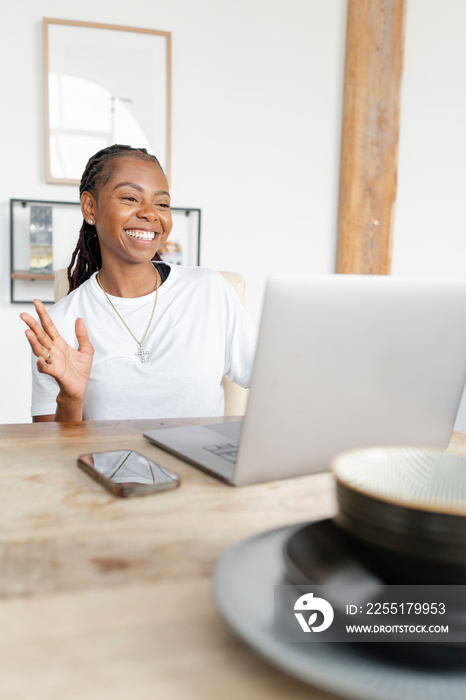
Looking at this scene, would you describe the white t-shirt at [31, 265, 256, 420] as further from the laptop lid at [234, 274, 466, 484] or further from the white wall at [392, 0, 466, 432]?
the white wall at [392, 0, 466, 432]

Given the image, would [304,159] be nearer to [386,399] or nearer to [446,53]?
[446,53]

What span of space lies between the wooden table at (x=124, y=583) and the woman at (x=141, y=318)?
614 mm

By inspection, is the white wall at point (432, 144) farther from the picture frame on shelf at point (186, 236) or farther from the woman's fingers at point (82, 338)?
the woman's fingers at point (82, 338)

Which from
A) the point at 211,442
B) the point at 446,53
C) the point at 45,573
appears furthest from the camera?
the point at 446,53

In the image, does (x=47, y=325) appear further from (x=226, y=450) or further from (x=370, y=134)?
(x=370, y=134)

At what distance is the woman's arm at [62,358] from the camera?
111 cm

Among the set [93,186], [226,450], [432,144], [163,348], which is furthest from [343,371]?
[432,144]

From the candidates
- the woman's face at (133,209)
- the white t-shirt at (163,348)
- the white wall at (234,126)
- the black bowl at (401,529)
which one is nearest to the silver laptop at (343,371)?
the black bowl at (401,529)

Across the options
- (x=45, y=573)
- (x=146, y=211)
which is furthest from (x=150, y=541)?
(x=146, y=211)

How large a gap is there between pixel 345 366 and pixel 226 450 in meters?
0.25

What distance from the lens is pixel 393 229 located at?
3037mm

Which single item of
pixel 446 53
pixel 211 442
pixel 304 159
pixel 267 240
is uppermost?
pixel 446 53

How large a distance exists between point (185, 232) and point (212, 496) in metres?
2.24

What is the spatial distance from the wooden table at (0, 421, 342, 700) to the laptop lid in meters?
0.06
